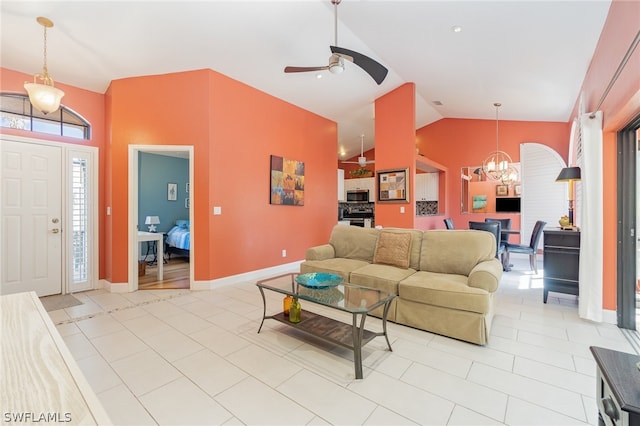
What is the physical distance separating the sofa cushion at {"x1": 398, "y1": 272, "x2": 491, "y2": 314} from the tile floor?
34cm

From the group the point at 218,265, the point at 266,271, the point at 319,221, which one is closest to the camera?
the point at 218,265

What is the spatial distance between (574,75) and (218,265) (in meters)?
6.01

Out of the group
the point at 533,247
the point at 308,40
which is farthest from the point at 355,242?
the point at 533,247

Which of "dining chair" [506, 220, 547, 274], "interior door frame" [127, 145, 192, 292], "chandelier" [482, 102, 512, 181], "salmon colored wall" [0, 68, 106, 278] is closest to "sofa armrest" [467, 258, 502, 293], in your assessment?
"dining chair" [506, 220, 547, 274]

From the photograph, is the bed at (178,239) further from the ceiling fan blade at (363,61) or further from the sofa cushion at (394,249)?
the ceiling fan blade at (363,61)

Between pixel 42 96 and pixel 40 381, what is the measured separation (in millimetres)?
3301

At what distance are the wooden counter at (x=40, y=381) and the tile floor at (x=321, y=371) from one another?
1.06 metres

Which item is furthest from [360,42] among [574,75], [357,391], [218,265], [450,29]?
[357,391]

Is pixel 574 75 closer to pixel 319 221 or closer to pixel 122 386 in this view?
pixel 319 221

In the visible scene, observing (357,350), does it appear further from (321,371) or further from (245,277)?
(245,277)

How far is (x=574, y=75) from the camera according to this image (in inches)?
165

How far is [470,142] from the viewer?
7605mm

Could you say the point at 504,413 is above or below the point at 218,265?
below

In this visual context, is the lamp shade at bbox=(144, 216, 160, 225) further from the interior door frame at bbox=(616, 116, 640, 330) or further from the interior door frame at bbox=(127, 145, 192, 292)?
the interior door frame at bbox=(616, 116, 640, 330)
